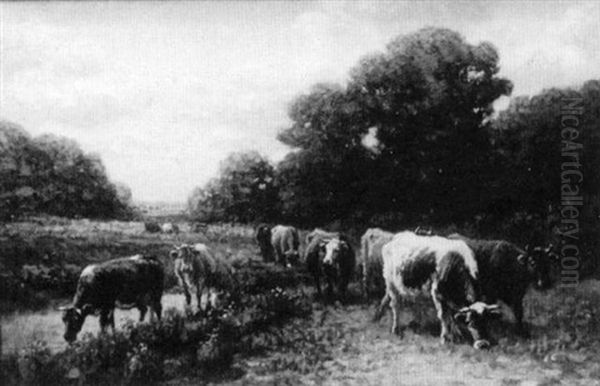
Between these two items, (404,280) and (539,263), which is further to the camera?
(404,280)

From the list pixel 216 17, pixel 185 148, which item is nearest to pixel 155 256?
pixel 185 148

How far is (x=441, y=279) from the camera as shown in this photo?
3793 mm

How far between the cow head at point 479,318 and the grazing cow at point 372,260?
2.05 ft

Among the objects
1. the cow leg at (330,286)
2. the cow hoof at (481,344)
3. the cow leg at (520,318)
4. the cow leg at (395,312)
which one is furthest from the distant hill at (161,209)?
the cow leg at (520,318)

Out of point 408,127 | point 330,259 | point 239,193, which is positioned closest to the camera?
point 239,193

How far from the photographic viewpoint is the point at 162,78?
3928mm

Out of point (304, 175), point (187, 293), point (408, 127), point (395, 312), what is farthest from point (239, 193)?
point (395, 312)

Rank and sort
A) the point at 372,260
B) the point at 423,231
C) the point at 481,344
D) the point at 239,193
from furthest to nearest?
the point at 372,260, the point at 423,231, the point at 239,193, the point at 481,344

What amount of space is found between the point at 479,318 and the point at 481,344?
13 centimetres

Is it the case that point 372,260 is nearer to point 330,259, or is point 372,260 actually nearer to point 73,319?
point 330,259

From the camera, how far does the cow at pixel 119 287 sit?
363 cm

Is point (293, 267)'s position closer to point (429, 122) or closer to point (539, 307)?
point (429, 122)

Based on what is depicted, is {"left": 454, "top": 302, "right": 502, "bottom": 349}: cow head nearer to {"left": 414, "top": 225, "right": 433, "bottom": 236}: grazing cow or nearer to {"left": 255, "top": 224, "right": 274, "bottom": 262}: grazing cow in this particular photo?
{"left": 414, "top": 225, "right": 433, "bottom": 236}: grazing cow

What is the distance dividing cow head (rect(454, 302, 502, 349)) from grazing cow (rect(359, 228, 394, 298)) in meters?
0.62
